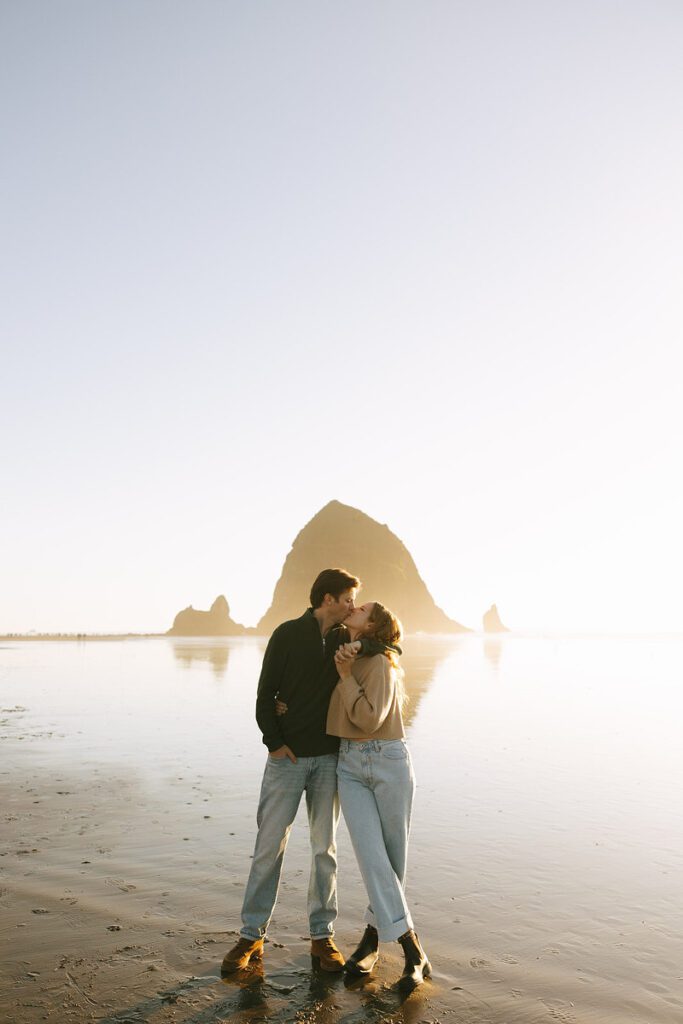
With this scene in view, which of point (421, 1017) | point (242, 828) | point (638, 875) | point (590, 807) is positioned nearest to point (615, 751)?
point (590, 807)

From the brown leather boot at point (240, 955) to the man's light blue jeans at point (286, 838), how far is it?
4 centimetres

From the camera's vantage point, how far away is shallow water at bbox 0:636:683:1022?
17.2ft

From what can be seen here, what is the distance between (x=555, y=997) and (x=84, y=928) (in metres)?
3.63

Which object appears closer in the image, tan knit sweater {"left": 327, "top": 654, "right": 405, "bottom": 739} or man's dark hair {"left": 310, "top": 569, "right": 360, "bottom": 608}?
tan knit sweater {"left": 327, "top": 654, "right": 405, "bottom": 739}

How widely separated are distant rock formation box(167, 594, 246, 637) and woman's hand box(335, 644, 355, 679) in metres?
179

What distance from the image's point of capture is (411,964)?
4.89 metres

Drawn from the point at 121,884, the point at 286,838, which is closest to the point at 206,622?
the point at 121,884

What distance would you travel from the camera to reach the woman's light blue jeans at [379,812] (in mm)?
5027

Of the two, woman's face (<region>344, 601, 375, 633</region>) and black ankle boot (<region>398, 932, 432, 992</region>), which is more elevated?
woman's face (<region>344, 601, 375, 633</region>)

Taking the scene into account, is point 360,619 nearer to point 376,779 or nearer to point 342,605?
point 342,605

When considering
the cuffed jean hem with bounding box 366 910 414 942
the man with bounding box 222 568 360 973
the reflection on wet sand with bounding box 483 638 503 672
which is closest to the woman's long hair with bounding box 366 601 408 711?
the man with bounding box 222 568 360 973

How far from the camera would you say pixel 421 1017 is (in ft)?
14.6

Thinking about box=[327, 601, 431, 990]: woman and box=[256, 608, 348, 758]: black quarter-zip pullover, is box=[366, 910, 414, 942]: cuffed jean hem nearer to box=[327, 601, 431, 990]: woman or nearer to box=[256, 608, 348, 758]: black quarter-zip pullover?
box=[327, 601, 431, 990]: woman

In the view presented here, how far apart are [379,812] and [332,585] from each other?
1707 mm
